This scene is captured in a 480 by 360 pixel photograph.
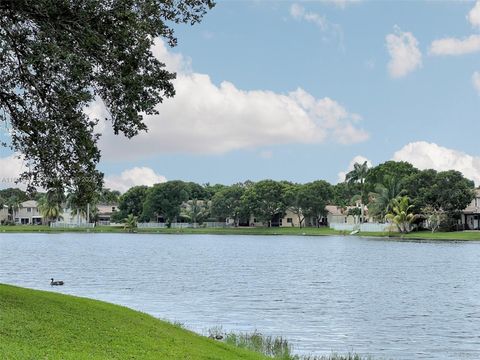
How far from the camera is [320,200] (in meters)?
143

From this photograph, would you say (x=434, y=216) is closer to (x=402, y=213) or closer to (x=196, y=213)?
(x=402, y=213)

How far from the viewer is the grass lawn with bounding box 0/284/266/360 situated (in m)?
12.3

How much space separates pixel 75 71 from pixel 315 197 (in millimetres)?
129973

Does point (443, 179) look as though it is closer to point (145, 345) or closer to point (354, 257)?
point (354, 257)

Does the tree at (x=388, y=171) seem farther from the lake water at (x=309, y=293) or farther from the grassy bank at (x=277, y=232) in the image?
the lake water at (x=309, y=293)

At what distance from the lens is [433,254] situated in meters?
70.5

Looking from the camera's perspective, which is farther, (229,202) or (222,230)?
(229,202)

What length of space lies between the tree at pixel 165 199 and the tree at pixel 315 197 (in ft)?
117

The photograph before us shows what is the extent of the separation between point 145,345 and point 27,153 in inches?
256

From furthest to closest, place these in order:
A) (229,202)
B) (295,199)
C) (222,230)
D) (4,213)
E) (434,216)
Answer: (4,213)
(229,202)
(222,230)
(295,199)
(434,216)

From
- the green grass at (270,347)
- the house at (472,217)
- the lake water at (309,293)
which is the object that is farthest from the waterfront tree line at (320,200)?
the green grass at (270,347)

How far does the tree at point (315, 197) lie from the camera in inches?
5591

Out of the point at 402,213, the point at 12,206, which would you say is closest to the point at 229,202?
the point at 402,213

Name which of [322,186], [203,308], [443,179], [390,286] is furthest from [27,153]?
[322,186]
